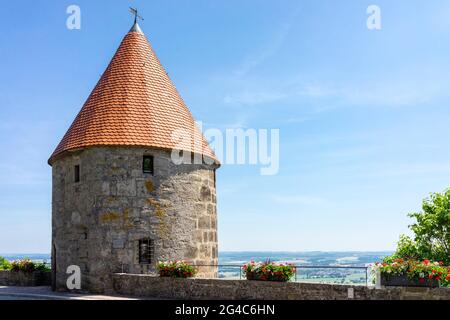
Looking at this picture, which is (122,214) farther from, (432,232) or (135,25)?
(432,232)

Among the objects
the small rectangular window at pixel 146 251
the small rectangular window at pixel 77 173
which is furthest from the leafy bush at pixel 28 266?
the small rectangular window at pixel 146 251

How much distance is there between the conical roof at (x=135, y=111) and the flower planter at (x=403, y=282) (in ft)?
32.6

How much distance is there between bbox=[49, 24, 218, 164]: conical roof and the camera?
67.2 feet

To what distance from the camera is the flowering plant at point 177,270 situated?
16.8 m

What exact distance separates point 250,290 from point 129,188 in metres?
6.72

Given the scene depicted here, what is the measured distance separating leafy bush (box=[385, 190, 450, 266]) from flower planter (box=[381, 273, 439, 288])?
600 inches

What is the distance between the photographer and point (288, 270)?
15.1 meters

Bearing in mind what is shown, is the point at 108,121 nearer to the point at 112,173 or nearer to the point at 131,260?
the point at 112,173

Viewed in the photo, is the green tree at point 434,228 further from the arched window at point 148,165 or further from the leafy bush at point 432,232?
the arched window at point 148,165

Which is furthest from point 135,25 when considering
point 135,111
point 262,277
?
point 262,277

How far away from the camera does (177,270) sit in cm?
1695
